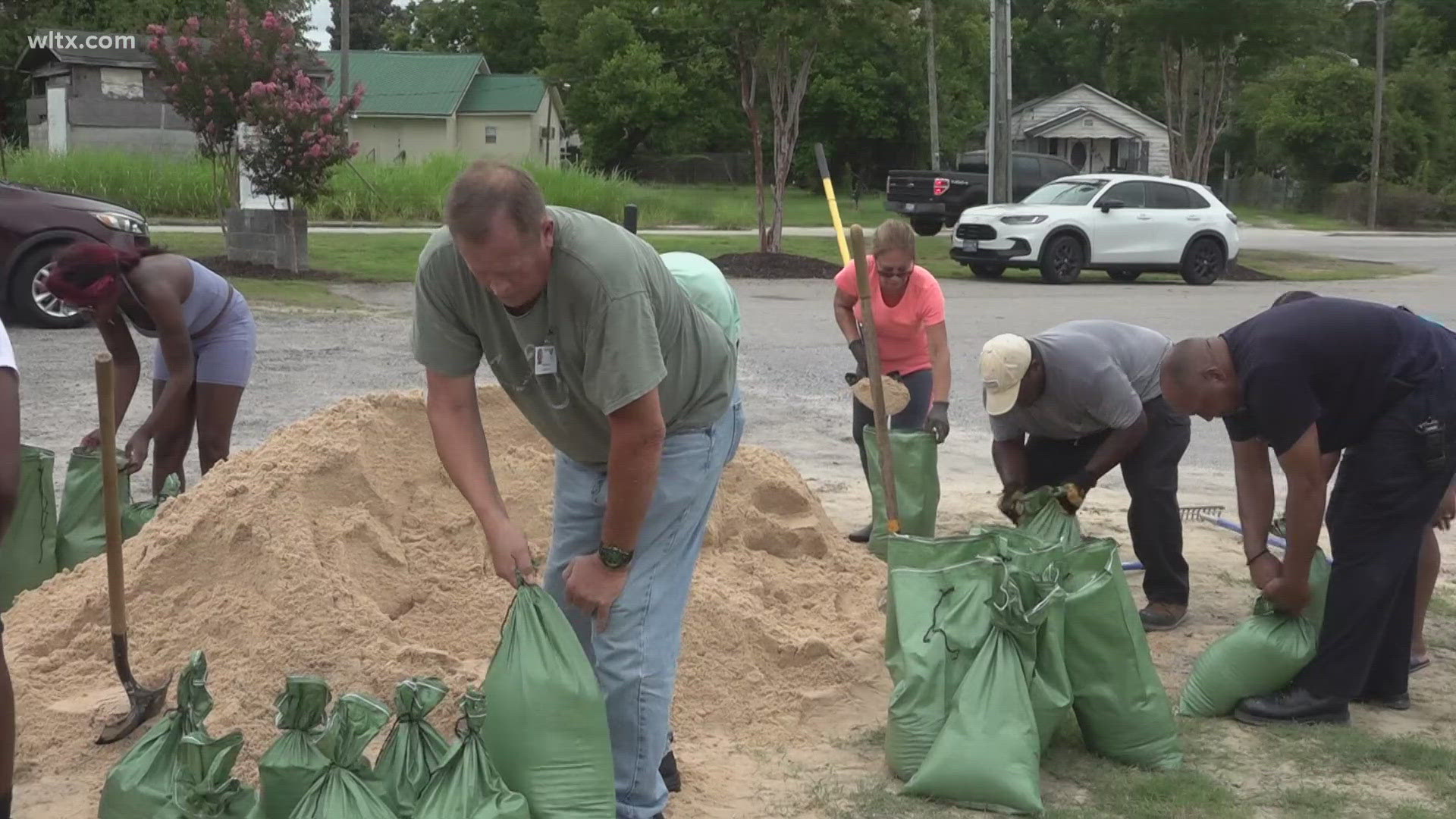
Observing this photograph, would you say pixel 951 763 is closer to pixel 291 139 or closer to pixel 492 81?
pixel 291 139

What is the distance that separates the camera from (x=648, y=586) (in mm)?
3385

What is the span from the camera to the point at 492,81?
5309 centimetres

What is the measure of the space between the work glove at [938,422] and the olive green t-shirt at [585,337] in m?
2.96

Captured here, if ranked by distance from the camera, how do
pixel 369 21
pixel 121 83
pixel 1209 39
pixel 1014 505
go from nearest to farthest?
pixel 1014 505 < pixel 1209 39 < pixel 121 83 < pixel 369 21

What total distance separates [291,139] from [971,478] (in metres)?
10.9

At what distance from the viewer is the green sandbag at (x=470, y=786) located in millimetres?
3174

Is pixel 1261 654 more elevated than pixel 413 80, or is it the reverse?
pixel 413 80

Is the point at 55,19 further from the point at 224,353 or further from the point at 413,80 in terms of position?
the point at 224,353

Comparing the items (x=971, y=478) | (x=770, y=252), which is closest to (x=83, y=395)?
(x=971, y=478)

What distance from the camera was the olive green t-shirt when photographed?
3.01 metres

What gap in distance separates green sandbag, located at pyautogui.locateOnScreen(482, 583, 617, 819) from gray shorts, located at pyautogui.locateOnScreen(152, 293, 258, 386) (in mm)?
3042

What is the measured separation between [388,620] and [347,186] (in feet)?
76.1

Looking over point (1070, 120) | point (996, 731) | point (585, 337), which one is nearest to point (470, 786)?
point (585, 337)

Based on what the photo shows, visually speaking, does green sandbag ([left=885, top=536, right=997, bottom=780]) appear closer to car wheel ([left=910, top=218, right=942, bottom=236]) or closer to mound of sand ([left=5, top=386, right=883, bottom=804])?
mound of sand ([left=5, top=386, right=883, bottom=804])
